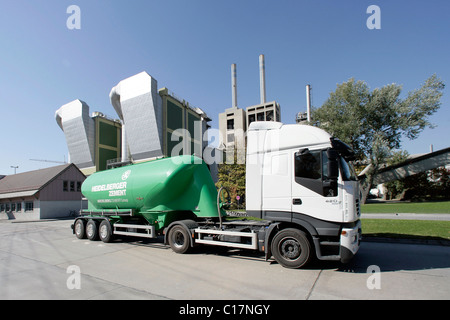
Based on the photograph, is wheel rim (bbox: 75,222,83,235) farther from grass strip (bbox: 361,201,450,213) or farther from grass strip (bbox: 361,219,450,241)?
grass strip (bbox: 361,201,450,213)

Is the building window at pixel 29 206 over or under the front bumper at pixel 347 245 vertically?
under

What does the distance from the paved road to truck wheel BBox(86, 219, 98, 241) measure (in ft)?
8.92

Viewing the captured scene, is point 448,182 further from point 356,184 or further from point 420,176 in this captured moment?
point 356,184

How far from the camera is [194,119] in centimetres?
5900

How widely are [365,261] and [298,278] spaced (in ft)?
8.18

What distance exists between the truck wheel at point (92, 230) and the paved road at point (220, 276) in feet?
8.92

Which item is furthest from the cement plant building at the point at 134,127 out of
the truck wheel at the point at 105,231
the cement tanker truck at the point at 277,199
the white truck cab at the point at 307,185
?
the white truck cab at the point at 307,185

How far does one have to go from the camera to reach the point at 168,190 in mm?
8352

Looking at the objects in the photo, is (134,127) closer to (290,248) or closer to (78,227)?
(78,227)

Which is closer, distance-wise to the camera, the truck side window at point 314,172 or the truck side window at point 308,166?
the truck side window at point 314,172

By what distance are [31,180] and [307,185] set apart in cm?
3752

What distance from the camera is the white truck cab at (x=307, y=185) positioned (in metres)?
5.21

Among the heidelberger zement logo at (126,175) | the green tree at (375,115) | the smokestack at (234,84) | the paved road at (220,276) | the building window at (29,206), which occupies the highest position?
the smokestack at (234,84)

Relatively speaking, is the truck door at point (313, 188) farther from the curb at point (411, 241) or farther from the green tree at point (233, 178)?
the green tree at point (233, 178)
